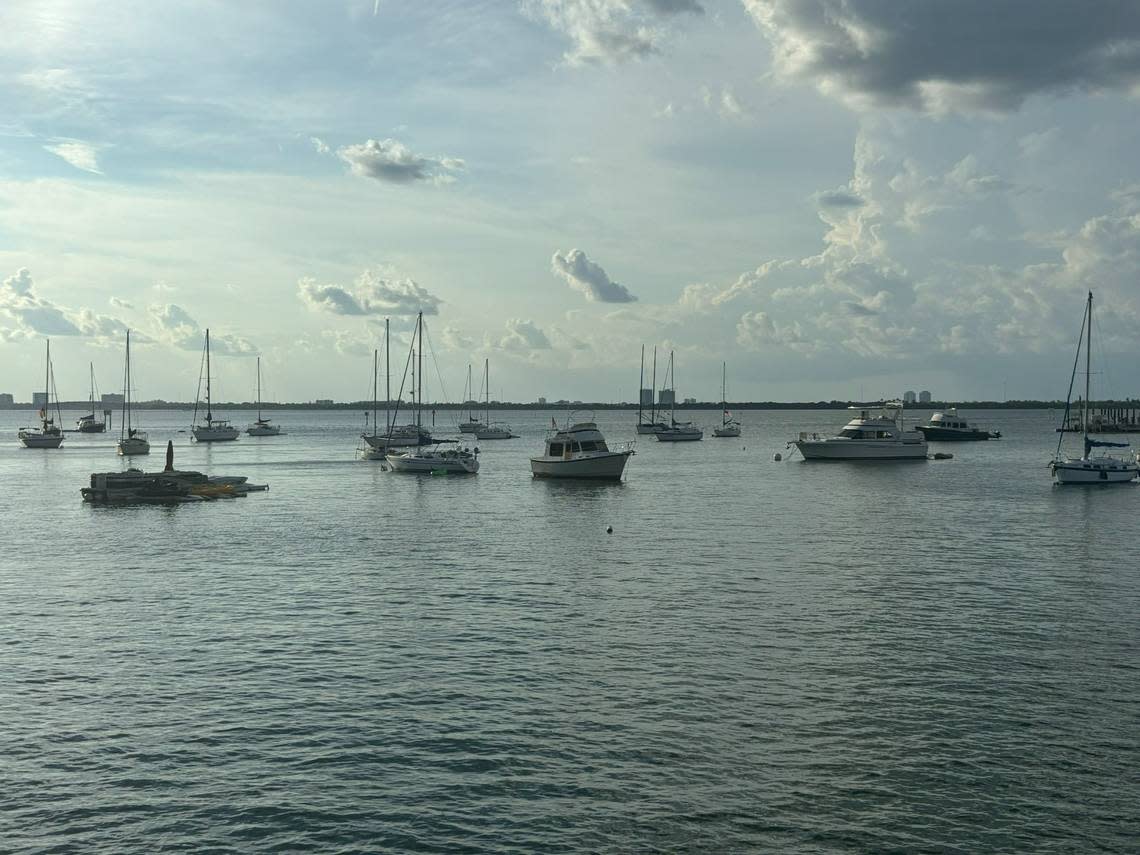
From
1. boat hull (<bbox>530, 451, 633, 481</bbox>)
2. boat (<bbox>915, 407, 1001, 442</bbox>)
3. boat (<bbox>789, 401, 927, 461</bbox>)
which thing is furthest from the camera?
boat (<bbox>915, 407, 1001, 442</bbox>)

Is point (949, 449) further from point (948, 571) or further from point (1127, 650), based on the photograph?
point (1127, 650)

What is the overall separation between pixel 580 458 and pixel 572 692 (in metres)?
66.9

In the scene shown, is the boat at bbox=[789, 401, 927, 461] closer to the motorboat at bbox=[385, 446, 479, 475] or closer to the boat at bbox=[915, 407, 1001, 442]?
the motorboat at bbox=[385, 446, 479, 475]

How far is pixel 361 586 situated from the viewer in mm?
42469

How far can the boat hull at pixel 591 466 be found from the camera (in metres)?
93.8

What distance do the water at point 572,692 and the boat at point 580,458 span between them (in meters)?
35.5

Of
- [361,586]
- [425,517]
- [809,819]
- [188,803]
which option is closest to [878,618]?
[809,819]

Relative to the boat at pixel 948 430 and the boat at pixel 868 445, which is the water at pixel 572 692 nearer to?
the boat at pixel 868 445

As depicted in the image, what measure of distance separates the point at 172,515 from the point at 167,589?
31638 mm

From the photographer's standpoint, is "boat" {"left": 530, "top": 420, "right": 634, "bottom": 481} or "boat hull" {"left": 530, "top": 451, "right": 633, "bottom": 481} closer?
"boat hull" {"left": 530, "top": 451, "right": 633, "bottom": 481}

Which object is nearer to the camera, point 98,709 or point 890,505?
point 98,709

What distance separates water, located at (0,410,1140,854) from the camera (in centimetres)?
1891

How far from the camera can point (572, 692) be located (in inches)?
1049

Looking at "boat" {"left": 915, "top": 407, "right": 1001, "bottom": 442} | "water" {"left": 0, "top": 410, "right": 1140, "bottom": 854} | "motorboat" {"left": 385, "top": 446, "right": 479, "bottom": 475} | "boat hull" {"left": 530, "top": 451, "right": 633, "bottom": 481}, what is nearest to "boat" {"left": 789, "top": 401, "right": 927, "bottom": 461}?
"boat hull" {"left": 530, "top": 451, "right": 633, "bottom": 481}
